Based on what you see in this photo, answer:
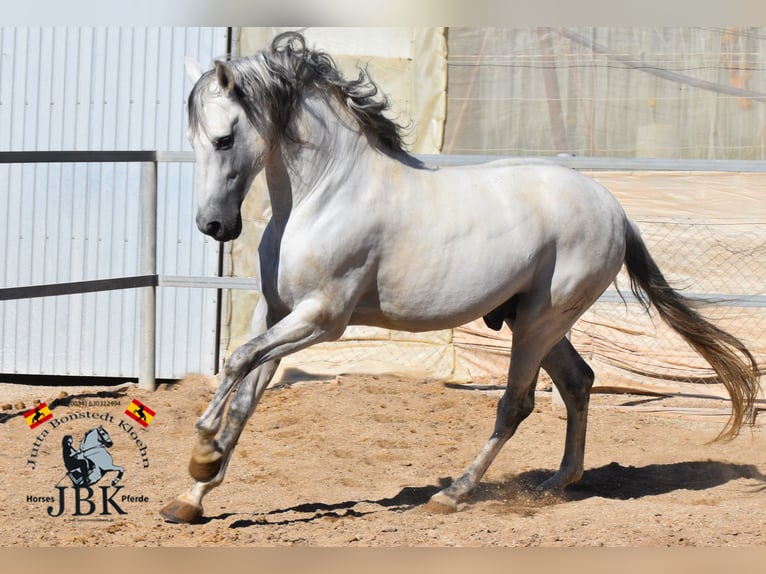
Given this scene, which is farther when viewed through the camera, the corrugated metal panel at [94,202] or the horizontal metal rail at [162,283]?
the corrugated metal panel at [94,202]

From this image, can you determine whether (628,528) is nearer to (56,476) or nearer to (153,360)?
(56,476)

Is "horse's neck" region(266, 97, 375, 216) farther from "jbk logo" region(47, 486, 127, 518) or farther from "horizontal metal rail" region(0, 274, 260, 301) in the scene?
"horizontal metal rail" region(0, 274, 260, 301)

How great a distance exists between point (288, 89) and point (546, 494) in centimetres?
237

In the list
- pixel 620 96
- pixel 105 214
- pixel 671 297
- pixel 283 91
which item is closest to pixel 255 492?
pixel 283 91

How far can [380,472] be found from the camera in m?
5.62

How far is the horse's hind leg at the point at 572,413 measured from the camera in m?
5.23

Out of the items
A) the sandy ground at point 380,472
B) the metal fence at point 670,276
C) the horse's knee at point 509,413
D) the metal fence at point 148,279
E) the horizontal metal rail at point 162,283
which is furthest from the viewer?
the metal fence at point 670,276

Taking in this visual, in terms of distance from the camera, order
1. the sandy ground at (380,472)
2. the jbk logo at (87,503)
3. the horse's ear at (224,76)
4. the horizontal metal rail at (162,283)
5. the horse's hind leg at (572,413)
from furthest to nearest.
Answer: the horizontal metal rail at (162,283) < the horse's hind leg at (572,413) < the jbk logo at (87,503) < the sandy ground at (380,472) < the horse's ear at (224,76)

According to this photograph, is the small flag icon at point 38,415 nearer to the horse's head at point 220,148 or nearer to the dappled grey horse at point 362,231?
the dappled grey horse at point 362,231

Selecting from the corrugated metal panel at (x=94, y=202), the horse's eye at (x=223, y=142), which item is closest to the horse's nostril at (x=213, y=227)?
the horse's eye at (x=223, y=142)

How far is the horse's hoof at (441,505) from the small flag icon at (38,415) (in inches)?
108

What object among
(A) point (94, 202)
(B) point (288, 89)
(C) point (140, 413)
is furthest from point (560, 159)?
(A) point (94, 202)

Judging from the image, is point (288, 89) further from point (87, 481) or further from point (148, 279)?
point (148, 279)

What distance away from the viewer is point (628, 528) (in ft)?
14.6
